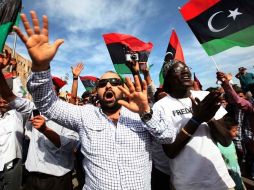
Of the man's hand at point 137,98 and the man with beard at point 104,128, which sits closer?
the man with beard at point 104,128

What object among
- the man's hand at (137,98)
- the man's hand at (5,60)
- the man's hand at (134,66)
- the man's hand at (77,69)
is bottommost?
the man's hand at (137,98)

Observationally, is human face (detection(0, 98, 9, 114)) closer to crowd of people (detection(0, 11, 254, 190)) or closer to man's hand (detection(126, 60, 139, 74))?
crowd of people (detection(0, 11, 254, 190))

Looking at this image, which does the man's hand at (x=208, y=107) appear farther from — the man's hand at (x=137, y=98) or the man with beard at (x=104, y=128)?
the man's hand at (x=137, y=98)

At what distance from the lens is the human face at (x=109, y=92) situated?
248 centimetres

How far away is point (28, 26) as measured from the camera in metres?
1.93

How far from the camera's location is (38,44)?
1.92m

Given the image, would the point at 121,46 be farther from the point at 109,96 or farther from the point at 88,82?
the point at 109,96

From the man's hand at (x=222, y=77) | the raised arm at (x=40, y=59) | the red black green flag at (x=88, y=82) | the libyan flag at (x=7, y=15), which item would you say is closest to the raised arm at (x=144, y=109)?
the raised arm at (x=40, y=59)

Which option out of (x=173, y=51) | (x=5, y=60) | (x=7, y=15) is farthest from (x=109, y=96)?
(x=173, y=51)

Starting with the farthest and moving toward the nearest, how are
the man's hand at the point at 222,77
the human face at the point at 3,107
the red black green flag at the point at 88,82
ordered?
the red black green flag at the point at 88,82 < the human face at the point at 3,107 < the man's hand at the point at 222,77

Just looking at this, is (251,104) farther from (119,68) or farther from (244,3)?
(119,68)

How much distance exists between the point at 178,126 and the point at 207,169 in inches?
18.3

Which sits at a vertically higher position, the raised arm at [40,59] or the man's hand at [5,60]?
the man's hand at [5,60]

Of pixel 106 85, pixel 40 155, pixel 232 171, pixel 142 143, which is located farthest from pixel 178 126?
pixel 40 155
